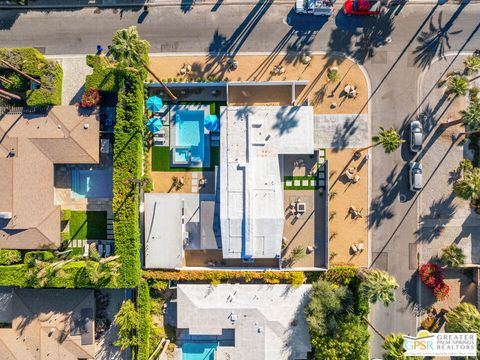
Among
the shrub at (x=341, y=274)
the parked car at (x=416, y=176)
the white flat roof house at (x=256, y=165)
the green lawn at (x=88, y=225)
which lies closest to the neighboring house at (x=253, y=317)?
the shrub at (x=341, y=274)

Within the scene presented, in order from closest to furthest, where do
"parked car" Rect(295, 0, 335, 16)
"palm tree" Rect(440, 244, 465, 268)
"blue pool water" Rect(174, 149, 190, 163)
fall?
"palm tree" Rect(440, 244, 465, 268), "parked car" Rect(295, 0, 335, 16), "blue pool water" Rect(174, 149, 190, 163)

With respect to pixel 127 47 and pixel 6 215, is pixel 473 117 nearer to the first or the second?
pixel 127 47

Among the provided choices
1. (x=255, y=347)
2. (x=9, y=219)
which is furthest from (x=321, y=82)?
(x=9, y=219)

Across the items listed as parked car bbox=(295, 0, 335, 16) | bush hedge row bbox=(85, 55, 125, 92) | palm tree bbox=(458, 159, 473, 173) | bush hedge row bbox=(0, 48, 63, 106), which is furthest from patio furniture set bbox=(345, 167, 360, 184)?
bush hedge row bbox=(0, 48, 63, 106)

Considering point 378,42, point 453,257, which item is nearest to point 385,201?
point 453,257

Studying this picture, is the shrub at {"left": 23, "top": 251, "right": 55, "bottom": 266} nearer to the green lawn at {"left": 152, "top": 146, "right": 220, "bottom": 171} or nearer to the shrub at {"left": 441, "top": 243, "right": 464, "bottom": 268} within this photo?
the green lawn at {"left": 152, "top": 146, "right": 220, "bottom": 171}
